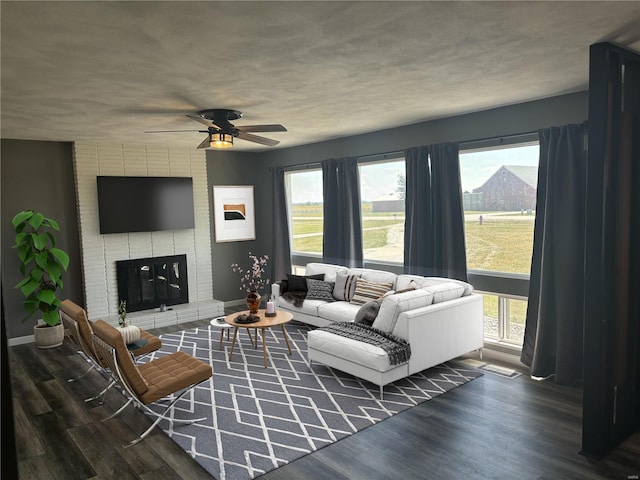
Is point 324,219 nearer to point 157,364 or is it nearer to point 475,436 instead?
point 157,364

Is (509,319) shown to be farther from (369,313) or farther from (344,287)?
(344,287)

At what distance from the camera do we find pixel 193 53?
3.04 metres

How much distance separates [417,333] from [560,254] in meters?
Result: 1.63

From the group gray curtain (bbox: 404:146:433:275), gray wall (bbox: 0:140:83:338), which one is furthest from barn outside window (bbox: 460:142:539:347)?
gray wall (bbox: 0:140:83:338)

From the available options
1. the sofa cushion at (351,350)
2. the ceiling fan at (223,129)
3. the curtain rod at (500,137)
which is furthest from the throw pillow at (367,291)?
the ceiling fan at (223,129)

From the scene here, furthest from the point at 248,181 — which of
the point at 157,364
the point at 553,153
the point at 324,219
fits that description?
the point at 553,153

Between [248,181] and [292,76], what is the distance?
5.23 metres

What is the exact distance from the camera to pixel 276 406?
14.1 ft

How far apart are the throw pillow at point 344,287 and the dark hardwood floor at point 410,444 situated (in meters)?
2.17

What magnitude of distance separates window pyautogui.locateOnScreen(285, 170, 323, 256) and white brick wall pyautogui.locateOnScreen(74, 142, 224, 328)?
1.51 metres

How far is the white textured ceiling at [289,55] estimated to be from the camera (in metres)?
2.49

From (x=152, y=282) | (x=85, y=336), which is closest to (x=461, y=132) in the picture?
(x=85, y=336)

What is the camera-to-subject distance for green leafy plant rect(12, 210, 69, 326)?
19.8ft

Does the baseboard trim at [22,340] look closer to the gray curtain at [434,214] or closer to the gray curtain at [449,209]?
the gray curtain at [434,214]
